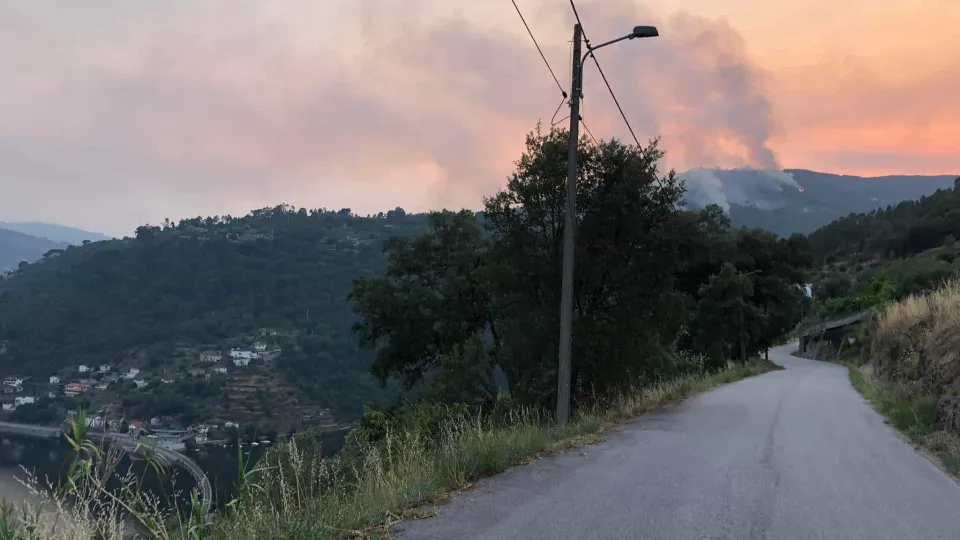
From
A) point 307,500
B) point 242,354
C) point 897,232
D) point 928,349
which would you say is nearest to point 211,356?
point 242,354

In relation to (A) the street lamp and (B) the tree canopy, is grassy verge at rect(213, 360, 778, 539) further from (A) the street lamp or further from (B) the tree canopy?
(B) the tree canopy

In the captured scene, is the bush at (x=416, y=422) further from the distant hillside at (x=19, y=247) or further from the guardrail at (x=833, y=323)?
the distant hillside at (x=19, y=247)

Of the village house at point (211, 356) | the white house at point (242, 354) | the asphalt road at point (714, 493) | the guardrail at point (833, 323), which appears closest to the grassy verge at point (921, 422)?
the asphalt road at point (714, 493)

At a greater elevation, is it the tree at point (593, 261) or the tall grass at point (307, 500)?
the tree at point (593, 261)

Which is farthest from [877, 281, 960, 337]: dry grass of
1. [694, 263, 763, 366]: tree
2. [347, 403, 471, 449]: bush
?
[694, 263, 763, 366]: tree

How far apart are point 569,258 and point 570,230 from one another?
20.9 inches

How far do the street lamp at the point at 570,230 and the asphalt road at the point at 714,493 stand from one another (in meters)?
1.18

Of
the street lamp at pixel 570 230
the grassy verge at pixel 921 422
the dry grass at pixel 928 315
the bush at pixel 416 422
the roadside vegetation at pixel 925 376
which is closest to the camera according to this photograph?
the grassy verge at pixel 921 422

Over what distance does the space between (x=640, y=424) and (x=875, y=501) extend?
500 centimetres

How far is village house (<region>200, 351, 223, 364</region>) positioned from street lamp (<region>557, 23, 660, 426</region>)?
5599cm

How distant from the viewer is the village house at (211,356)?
59.9 meters

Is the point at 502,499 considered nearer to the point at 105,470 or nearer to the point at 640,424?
the point at 105,470

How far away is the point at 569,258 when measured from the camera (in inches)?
430

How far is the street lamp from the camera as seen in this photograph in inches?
421
